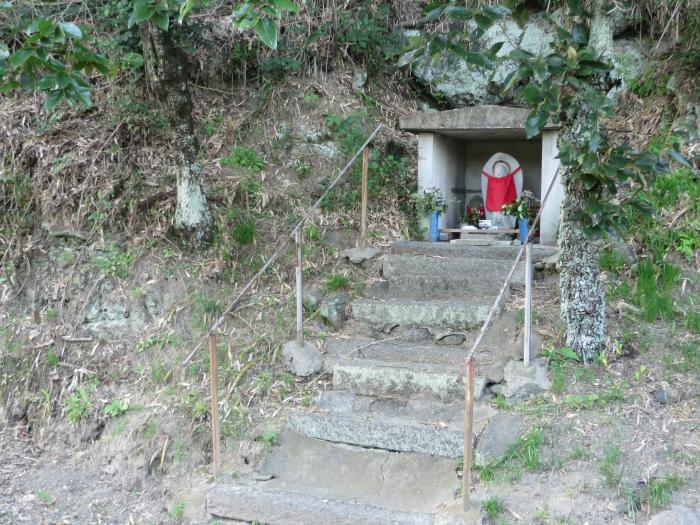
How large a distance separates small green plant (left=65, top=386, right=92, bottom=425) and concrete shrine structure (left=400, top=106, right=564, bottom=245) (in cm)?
385

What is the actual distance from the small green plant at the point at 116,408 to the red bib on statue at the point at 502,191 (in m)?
4.34

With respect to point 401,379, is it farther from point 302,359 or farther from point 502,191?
point 502,191

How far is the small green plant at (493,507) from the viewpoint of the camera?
370 centimetres

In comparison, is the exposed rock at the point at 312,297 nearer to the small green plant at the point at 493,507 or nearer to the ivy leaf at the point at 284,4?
the small green plant at the point at 493,507

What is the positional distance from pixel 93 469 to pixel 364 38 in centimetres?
571

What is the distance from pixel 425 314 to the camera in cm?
556

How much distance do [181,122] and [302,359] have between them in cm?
240

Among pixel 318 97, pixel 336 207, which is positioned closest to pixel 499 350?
pixel 336 207

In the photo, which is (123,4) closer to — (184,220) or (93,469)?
(184,220)

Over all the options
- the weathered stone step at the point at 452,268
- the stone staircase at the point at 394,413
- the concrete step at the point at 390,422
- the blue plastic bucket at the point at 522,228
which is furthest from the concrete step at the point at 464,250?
the concrete step at the point at 390,422

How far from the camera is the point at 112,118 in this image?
267 inches

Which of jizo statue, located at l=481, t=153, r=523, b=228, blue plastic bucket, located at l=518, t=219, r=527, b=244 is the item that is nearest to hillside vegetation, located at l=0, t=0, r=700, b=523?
jizo statue, located at l=481, t=153, r=523, b=228

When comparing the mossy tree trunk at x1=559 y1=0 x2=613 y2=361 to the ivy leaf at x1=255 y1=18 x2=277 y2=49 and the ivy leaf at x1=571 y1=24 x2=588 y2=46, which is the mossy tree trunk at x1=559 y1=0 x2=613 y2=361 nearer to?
the ivy leaf at x1=571 y1=24 x2=588 y2=46

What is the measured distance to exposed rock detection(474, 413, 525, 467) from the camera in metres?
4.07
